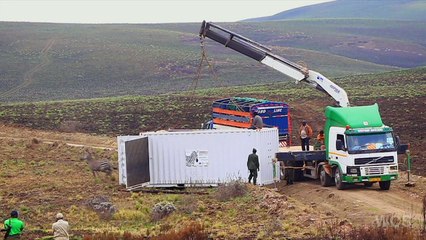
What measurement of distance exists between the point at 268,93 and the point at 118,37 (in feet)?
249

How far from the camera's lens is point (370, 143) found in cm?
2827

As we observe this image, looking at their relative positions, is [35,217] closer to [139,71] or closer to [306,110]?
[306,110]

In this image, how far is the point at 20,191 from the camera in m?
30.8

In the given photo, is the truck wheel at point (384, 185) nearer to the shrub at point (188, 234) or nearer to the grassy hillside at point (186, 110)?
the shrub at point (188, 234)

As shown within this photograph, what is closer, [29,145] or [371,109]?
[371,109]

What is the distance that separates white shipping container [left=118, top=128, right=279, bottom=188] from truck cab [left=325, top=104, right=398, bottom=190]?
3112 mm

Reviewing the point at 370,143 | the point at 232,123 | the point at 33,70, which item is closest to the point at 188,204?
the point at 370,143

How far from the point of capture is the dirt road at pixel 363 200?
23889mm

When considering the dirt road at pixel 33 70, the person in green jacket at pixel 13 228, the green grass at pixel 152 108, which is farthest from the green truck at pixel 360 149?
the dirt road at pixel 33 70

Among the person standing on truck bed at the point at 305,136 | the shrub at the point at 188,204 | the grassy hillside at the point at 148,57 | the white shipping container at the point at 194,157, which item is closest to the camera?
the shrub at the point at 188,204

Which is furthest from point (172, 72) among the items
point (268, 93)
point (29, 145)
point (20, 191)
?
point (20, 191)

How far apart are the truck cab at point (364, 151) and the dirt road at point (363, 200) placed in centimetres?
57

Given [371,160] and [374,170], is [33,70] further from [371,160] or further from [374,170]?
[374,170]

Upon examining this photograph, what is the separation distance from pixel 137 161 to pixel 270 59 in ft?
24.0
